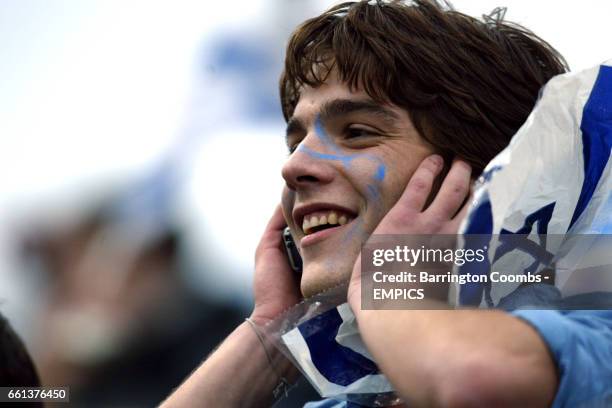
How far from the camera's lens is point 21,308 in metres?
4.00

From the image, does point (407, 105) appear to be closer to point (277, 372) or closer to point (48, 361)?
point (277, 372)

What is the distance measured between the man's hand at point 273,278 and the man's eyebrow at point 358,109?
1.63ft

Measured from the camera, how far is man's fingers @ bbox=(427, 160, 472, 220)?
2418mm

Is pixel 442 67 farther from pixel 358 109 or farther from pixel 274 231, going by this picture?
pixel 274 231

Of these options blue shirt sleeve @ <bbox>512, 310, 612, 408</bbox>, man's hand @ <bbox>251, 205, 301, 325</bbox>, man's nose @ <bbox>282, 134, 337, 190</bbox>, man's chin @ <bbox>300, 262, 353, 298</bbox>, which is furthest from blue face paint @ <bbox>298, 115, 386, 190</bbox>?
blue shirt sleeve @ <bbox>512, 310, 612, 408</bbox>

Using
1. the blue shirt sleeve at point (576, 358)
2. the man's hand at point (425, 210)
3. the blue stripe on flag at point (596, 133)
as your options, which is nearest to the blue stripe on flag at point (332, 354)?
the man's hand at point (425, 210)

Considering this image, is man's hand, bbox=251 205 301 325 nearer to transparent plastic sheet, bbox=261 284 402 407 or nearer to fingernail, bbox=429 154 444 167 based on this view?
transparent plastic sheet, bbox=261 284 402 407

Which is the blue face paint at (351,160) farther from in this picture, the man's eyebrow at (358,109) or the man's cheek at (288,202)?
the man's cheek at (288,202)

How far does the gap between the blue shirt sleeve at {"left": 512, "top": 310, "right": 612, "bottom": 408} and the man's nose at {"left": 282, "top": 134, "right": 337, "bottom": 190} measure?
817mm

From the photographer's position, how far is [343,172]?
2672 millimetres

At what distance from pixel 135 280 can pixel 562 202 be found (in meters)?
2.31

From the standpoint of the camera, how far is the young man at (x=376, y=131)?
2627 mm

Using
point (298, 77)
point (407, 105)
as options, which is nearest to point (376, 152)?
point (407, 105)

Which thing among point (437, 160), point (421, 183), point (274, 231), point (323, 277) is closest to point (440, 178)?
point (437, 160)
